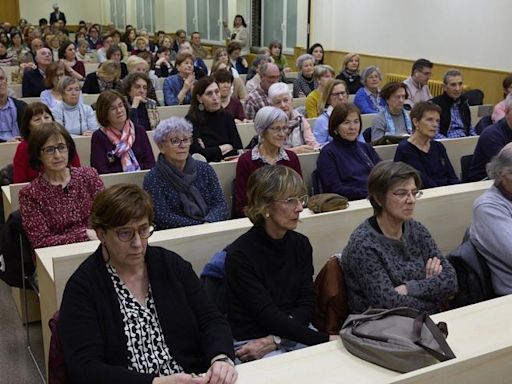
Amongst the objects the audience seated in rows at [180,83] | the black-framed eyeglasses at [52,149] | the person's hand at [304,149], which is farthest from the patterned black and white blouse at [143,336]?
the audience seated in rows at [180,83]

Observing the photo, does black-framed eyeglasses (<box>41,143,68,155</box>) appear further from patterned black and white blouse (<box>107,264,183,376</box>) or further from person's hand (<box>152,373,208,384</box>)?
person's hand (<box>152,373,208,384</box>)

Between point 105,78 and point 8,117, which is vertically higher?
point 105,78

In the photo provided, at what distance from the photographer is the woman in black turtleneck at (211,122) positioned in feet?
15.8

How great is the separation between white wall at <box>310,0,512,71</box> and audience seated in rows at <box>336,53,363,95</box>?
1.70 metres

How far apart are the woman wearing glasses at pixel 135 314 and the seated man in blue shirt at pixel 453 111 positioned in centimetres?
437

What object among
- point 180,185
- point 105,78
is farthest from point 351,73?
point 180,185

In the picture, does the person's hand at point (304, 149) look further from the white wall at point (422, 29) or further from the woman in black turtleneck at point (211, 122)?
the white wall at point (422, 29)

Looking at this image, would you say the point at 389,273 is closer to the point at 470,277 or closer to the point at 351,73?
the point at 470,277

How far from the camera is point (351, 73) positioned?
25.3 feet

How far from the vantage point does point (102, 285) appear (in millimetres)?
1883

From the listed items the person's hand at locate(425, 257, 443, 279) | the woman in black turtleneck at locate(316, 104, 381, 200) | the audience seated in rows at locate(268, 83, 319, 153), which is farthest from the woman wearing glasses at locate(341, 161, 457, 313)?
the audience seated in rows at locate(268, 83, 319, 153)

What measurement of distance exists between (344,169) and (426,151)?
0.59 metres

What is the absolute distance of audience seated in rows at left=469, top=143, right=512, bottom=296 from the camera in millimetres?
2703

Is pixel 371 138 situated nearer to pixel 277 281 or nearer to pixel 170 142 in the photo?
pixel 170 142
